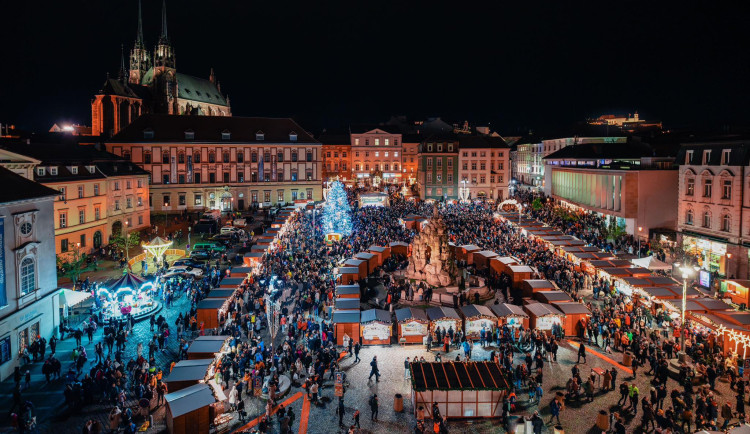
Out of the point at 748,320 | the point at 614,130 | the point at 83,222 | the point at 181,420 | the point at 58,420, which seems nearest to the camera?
the point at 181,420

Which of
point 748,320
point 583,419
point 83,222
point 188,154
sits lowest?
point 583,419

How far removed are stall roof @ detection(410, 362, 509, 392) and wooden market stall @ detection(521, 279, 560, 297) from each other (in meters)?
11.0

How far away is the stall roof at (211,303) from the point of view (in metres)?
25.1

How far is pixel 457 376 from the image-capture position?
711 inches

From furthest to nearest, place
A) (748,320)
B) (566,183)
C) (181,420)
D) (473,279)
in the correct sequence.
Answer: (566,183)
(473,279)
(748,320)
(181,420)

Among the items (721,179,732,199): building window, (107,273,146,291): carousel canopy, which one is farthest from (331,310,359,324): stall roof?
(721,179,732,199): building window

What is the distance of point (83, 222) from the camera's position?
140ft

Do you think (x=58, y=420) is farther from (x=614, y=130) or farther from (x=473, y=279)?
(x=614, y=130)

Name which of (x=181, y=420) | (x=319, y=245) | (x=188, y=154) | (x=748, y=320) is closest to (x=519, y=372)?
(x=748, y=320)

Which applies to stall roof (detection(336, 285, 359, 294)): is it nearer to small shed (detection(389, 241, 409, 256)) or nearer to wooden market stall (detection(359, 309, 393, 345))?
wooden market stall (detection(359, 309, 393, 345))

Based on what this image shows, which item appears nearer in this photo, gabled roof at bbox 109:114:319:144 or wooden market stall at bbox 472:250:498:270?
wooden market stall at bbox 472:250:498:270

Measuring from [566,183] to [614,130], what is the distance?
2653 centimetres

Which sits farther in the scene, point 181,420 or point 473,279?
point 473,279

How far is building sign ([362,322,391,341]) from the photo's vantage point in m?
23.8
